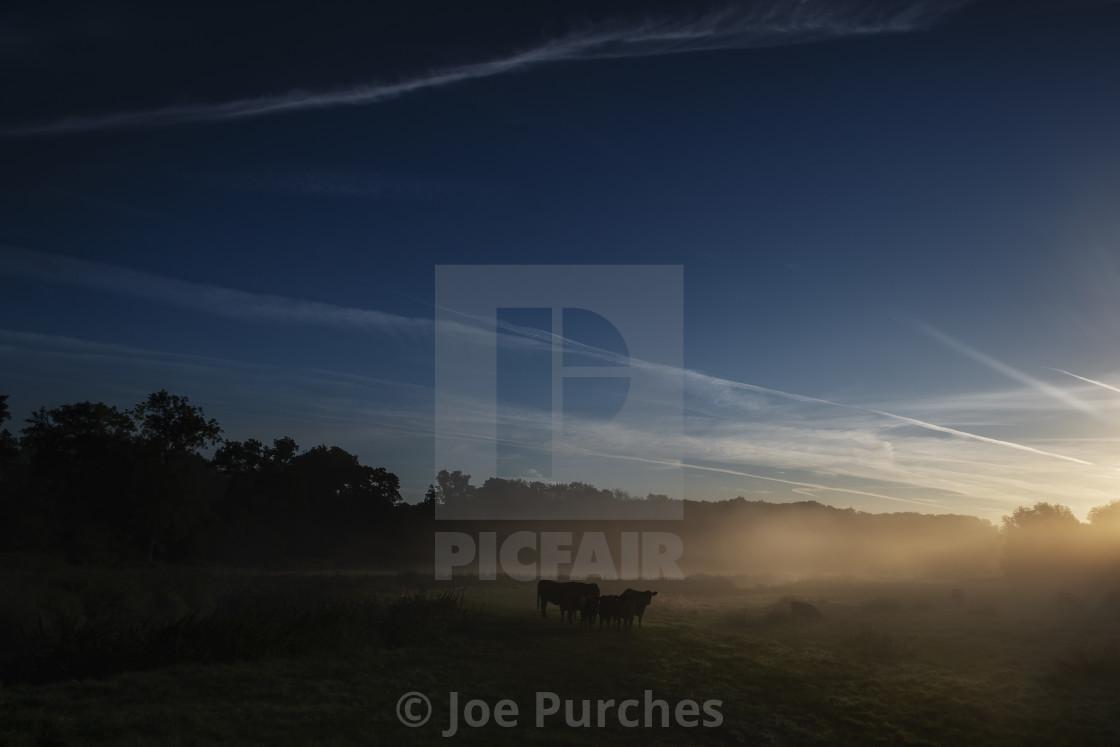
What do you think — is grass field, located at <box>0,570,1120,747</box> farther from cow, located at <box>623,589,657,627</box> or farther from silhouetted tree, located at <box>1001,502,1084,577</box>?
silhouetted tree, located at <box>1001,502,1084,577</box>

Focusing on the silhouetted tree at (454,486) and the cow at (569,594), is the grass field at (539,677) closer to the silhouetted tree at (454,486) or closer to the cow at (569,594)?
the cow at (569,594)

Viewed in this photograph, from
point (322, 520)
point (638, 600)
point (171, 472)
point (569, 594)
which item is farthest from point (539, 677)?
point (322, 520)

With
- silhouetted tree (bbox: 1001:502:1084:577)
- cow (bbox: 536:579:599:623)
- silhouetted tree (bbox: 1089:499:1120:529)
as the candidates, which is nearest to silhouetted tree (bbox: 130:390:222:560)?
cow (bbox: 536:579:599:623)

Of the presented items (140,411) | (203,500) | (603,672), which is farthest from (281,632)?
(140,411)

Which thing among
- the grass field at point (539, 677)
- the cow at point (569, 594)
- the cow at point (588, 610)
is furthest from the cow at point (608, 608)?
the grass field at point (539, 677)

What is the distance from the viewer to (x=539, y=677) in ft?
50.6

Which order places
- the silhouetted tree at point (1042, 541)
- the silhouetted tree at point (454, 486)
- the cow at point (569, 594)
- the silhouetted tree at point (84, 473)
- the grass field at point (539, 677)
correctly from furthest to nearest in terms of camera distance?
the silhouetted tree at point (454, 486) < the silhouetted tree at point (1042, 541) < the silhouetted tree at point (84, 473) < the cow at point (569, 594) < the grass field at point (539, 677)

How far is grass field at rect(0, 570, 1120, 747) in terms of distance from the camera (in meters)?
11.4

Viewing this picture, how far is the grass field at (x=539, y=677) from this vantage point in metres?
11.4

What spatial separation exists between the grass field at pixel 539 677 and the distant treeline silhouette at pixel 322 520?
64.3 feet

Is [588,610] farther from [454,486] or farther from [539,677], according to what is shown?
[454,486]

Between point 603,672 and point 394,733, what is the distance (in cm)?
640

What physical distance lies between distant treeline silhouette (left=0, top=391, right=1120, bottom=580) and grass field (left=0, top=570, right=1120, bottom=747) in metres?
19.6

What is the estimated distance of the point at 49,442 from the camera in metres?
44.1
